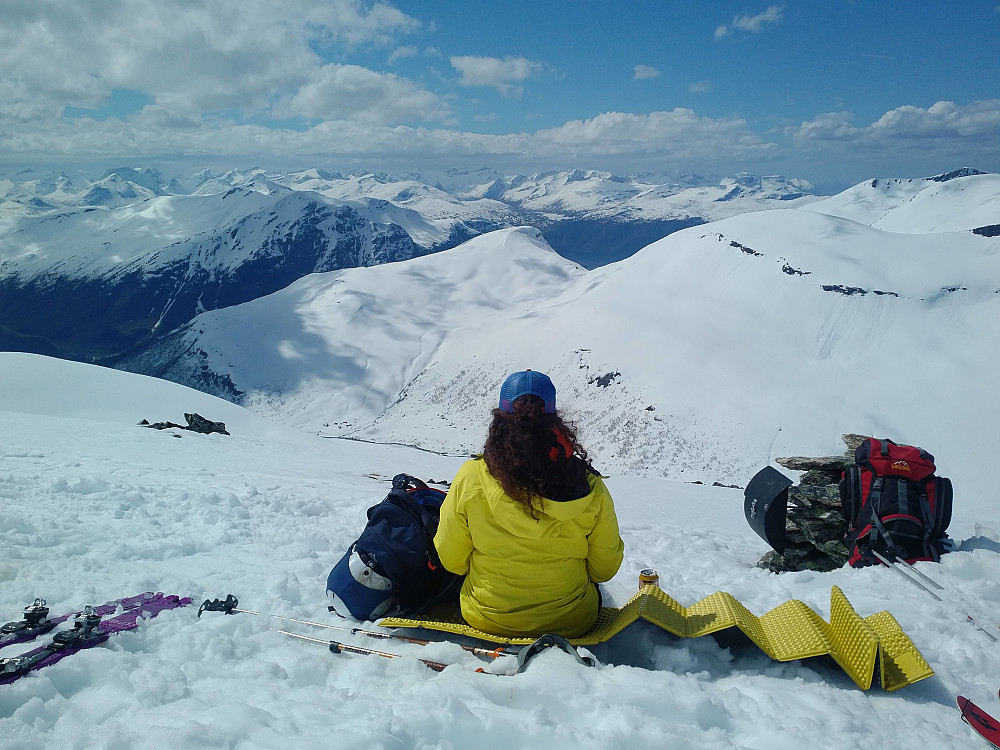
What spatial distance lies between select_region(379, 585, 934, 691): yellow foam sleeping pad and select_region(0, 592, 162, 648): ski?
240 centimetres

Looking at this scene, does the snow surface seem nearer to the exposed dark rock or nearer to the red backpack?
the red backpack

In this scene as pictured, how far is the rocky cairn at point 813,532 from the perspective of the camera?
7.91 m

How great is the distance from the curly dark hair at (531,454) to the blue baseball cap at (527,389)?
0.04 meters

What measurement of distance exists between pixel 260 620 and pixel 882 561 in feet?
22.6

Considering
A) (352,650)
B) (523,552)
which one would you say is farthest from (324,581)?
(523,552)

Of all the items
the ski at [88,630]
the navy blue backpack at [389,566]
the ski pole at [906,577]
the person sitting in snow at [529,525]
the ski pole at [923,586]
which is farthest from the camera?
the ski pole at [906,577]

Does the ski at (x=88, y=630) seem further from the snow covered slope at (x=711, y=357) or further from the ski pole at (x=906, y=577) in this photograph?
the snow covered slope at (x=711, y=357)

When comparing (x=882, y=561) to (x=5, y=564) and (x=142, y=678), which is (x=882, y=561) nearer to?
(x=142, y=678)

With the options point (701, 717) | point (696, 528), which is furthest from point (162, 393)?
point (701, 717)

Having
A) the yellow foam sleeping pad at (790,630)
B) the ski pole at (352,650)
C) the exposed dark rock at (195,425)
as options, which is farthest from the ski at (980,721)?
the exposed dark rock at (195,425)

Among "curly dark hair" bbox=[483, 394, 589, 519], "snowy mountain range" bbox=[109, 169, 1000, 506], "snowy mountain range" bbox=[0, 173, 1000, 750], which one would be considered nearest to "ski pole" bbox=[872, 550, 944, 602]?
"snowy mountain range" bbox=[0, 173, 1000, 750]

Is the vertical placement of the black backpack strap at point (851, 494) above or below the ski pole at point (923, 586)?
above

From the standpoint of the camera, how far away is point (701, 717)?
3.34 m

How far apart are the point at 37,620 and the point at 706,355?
2466 inches
